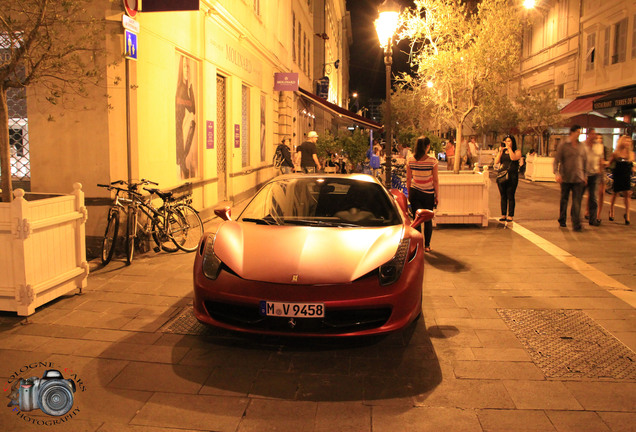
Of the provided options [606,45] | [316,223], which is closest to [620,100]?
[606,45]

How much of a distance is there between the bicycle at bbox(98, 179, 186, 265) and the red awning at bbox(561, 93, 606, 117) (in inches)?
916

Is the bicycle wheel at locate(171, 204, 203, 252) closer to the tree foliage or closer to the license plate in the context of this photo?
the license plate

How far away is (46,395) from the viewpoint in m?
3.57

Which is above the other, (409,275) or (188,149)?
(188,149)

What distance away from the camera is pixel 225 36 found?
44.5 feet

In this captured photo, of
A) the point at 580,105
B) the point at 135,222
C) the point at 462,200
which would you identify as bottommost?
the point at 135,222

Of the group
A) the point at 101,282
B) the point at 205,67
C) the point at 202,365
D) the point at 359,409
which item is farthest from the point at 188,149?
the point at 359,409

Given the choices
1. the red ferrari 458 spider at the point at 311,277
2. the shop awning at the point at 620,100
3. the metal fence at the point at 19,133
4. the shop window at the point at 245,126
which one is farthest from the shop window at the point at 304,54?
the red ferrari 458 spider at the point at 311,277

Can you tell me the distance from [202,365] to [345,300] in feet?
3.94

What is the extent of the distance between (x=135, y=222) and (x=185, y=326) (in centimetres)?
322

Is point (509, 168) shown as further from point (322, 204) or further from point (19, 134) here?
point (19, 134)

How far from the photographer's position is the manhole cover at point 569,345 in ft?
13.5

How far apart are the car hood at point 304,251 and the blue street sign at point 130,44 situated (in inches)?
155

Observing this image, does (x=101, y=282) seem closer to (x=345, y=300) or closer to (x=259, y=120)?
(x=345, y=300)
